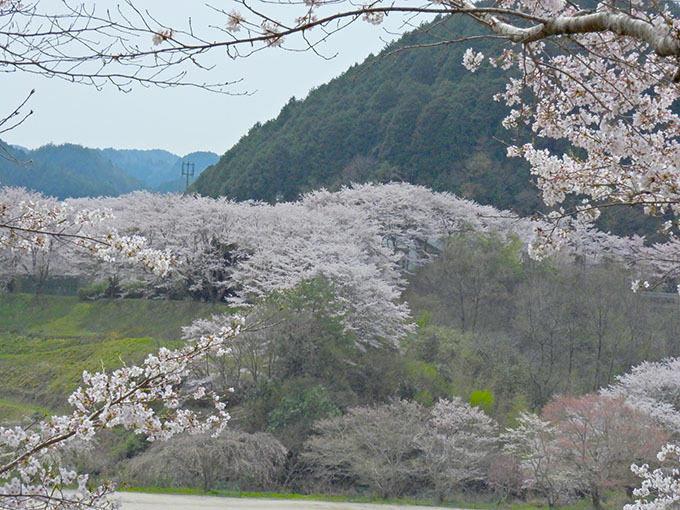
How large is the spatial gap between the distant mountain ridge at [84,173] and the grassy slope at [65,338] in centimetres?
479

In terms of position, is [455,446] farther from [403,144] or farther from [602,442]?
[403,144]

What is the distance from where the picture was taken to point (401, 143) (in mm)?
29688

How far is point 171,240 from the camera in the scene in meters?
21.8

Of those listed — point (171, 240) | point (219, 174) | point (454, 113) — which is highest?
point (454, 113)

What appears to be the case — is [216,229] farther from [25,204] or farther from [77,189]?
[77,189]

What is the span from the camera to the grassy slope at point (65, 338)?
1468cm

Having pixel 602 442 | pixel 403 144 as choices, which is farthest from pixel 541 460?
pixel 403 144

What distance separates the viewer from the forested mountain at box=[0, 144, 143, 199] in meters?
38.4

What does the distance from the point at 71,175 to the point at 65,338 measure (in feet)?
83.0

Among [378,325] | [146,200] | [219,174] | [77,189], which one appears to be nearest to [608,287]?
[378,325]

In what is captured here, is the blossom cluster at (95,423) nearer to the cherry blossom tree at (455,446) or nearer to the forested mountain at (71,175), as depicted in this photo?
Answer: the cherry blossom tree at (455,446)

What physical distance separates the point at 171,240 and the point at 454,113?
1401 centimetres

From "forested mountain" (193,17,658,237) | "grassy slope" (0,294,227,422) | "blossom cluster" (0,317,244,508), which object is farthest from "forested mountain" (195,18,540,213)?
"blossom cluster" (0,317,244,508)

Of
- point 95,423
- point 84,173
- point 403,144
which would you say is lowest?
point 95,423
